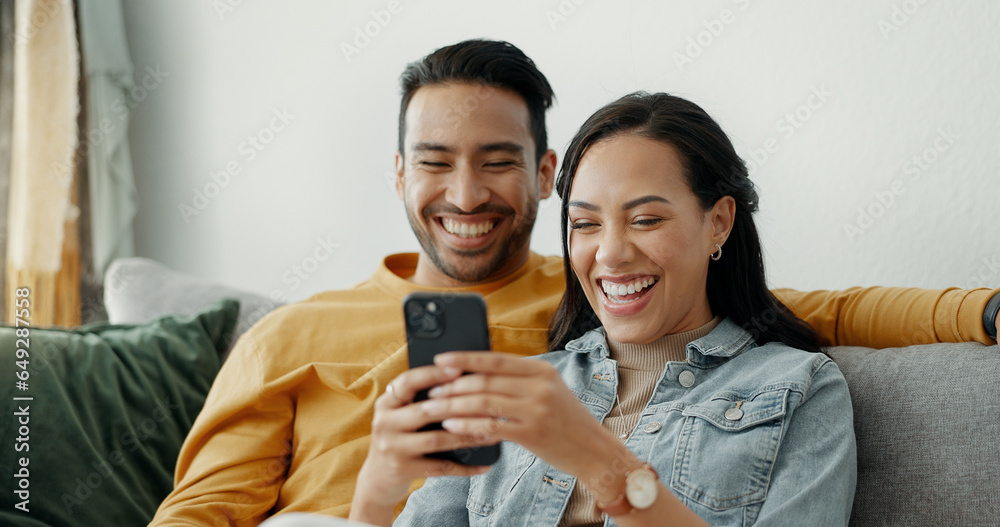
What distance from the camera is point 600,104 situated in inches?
76.3

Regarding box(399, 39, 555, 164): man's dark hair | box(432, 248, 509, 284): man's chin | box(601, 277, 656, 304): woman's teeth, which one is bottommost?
box(432, 248, 509, 284): man's chin

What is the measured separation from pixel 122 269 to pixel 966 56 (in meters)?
2.06

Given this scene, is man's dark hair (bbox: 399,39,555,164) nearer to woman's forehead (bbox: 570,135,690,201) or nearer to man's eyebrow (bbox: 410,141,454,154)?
man's eyebrow (bbox: 410,141,454,154)

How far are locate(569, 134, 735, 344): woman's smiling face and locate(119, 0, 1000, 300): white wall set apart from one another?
515 mm

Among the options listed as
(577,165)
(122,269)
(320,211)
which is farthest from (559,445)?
(320,211)

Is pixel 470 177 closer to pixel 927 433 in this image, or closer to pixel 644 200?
pixel 644 200

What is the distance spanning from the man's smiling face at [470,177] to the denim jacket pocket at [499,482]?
0.57m

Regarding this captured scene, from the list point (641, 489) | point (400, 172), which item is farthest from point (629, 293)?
point (400, 172)

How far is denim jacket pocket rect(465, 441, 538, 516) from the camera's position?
1.15 m

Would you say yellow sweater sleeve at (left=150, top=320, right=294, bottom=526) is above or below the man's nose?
below

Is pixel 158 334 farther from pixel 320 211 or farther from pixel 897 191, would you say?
pixel 897 191

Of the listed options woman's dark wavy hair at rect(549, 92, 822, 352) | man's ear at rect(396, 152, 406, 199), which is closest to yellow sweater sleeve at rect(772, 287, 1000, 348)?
woman's dark wavy hair at rect(549, 92, 822, 352)

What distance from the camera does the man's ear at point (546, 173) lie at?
1.73 meters

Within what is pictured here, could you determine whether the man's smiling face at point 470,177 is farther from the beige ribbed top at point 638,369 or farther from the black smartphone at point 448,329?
the black smartphone at point 448,329
